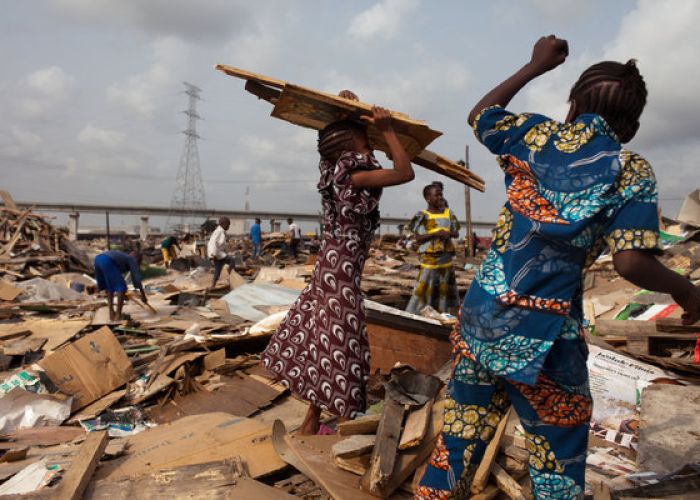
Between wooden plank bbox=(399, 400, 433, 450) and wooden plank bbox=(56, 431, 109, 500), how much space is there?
5.03 feet

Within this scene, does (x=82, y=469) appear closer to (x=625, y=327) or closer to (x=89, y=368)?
(x=89, y=368)

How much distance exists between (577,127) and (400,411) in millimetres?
1762

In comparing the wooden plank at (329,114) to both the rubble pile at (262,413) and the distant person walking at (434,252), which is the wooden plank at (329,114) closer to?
the rubble pile at (262,413)

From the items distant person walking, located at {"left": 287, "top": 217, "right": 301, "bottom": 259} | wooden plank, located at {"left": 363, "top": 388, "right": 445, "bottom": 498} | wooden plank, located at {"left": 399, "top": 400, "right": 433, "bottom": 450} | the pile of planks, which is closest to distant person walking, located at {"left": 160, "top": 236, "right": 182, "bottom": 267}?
the pile of planks

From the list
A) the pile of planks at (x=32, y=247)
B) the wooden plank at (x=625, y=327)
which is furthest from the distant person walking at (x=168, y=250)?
the wooden plank at (x=625, y=327)

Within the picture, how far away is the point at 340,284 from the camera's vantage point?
288 centimetres

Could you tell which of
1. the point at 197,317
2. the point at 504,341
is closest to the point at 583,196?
the point at 504,341

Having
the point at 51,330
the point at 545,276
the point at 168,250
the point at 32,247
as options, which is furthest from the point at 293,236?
the point at 545,276

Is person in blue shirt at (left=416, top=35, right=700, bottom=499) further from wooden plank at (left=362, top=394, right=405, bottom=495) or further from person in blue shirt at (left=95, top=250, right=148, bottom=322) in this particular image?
person in blue shirt at (left=95, top=250, right=148, bottom=322)

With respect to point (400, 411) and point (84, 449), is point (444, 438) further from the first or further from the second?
point (84, 449)

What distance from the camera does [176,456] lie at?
2885 mm

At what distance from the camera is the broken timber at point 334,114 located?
2.48 m

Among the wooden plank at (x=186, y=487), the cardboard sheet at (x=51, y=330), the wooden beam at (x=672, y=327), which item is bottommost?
the cardboard sheet at (x=51, y=330)

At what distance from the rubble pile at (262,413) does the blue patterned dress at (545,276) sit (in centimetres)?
82
